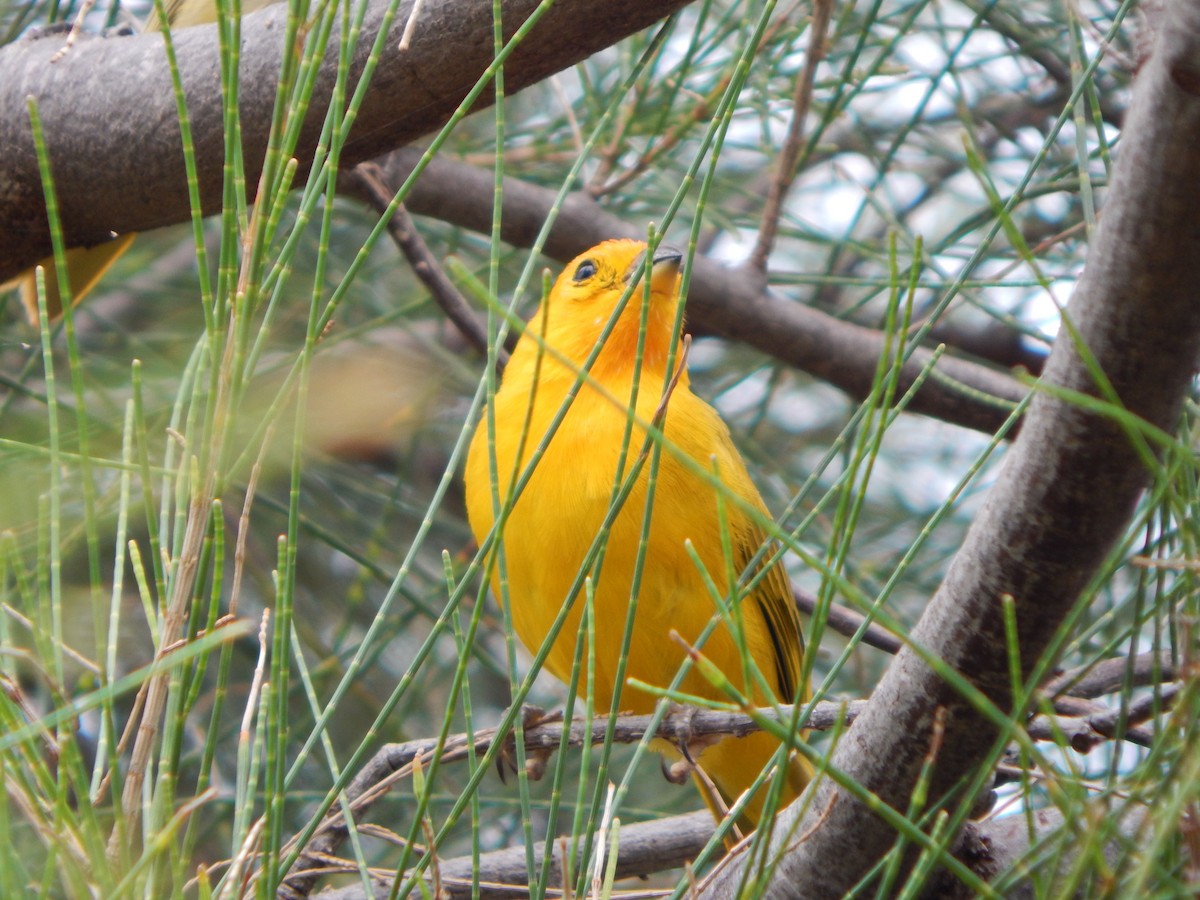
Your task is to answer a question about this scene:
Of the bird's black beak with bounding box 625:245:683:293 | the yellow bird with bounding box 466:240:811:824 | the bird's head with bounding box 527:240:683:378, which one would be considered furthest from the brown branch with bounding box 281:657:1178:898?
the bird's black beak with bounding box 625:245:683:293

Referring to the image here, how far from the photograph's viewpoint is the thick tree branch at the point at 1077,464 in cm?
98

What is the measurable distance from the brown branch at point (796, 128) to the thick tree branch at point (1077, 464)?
5.48 feet

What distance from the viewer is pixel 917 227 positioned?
4566 millimetres

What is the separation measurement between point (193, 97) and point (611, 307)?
124 cm

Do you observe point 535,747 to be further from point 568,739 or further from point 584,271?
point 584,271

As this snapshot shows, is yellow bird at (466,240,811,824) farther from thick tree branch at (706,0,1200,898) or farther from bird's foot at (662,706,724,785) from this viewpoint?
thick tree branch at (706,0,1200,898)

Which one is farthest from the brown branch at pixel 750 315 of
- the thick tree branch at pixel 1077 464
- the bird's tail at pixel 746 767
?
the thick tree branch at pixel 1077 464

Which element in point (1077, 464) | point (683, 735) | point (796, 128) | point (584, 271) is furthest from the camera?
point (584, 271)

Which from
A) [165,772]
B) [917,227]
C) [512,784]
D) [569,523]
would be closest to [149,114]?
[569,523]

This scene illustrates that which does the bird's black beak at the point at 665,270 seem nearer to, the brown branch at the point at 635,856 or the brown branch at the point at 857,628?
the brown branch at the point at 857,628

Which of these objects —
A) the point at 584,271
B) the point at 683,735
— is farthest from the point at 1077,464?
the point at 584,271

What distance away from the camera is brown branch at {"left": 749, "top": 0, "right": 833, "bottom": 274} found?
269 centimetres

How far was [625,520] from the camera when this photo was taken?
2541 millimetres

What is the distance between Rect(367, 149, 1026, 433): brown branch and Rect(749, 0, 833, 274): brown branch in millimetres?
137
